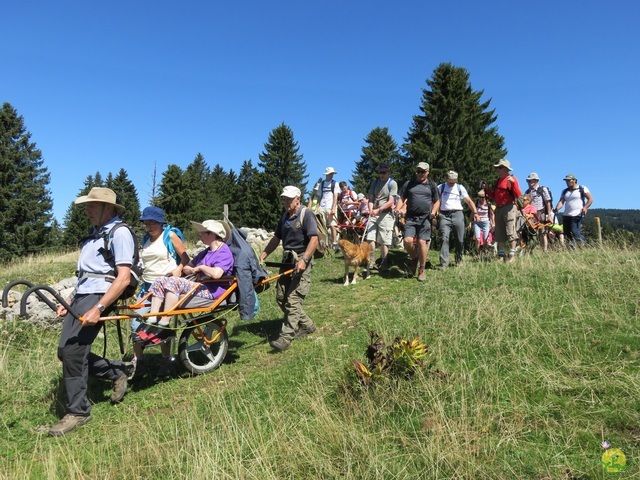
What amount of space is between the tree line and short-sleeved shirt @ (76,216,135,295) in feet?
73.5

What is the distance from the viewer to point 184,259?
544 cm

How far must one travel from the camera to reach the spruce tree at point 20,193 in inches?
1529

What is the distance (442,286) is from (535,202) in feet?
20.4

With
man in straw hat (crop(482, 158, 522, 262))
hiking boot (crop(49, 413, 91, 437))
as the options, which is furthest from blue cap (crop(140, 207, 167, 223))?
man in straw hat (crop(482, 158, 522, 262))

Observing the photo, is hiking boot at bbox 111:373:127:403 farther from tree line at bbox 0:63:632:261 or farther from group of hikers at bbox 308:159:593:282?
tree line at bbox 0:63:632:261

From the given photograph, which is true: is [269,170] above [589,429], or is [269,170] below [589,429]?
above

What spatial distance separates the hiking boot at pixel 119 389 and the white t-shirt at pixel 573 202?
10.5 metres

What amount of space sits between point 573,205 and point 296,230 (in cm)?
808

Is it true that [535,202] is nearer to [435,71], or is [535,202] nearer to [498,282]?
[498,282]

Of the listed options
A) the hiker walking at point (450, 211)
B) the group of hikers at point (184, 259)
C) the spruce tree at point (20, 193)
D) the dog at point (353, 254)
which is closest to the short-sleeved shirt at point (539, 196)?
the group of hikers at point (184, 259)

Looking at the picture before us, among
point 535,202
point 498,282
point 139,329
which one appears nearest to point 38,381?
point 139,329

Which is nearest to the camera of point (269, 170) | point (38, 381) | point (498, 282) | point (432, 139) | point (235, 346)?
point (38, 381)

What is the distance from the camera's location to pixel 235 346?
600 centimetres

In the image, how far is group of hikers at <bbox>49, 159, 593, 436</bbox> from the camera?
3.95 meters
